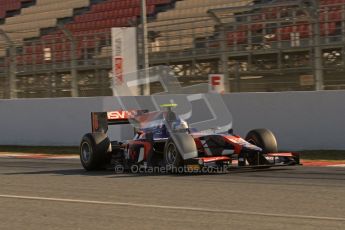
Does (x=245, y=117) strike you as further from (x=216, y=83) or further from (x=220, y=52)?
(x=220, y=52)

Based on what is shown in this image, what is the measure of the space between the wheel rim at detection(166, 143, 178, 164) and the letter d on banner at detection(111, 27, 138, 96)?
693cm

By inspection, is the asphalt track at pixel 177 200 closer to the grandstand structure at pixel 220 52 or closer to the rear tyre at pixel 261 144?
the rear tyre at pixel 261 144

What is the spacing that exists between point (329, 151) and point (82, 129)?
22.6ft

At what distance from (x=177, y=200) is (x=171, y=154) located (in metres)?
2.74

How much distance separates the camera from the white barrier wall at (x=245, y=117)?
13500mm

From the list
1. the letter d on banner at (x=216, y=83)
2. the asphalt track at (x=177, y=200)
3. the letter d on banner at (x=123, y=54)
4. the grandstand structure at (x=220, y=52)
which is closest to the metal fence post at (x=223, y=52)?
the grandstand structure at (x=220, y=52)

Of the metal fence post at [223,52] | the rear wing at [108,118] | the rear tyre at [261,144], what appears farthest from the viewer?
the metal fence post at [223,52]

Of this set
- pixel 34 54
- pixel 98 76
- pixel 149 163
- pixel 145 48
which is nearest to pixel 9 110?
pixel 34 54

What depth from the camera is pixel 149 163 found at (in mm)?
10469

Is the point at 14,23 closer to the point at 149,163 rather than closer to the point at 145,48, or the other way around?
the point at 145,48

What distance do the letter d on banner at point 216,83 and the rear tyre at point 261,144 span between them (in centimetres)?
473

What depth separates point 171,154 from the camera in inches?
394

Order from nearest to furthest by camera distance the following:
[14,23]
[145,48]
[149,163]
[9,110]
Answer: [149,163] → [145,48] → [9,110] → [14,23]

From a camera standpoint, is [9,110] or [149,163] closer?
[149,163]
